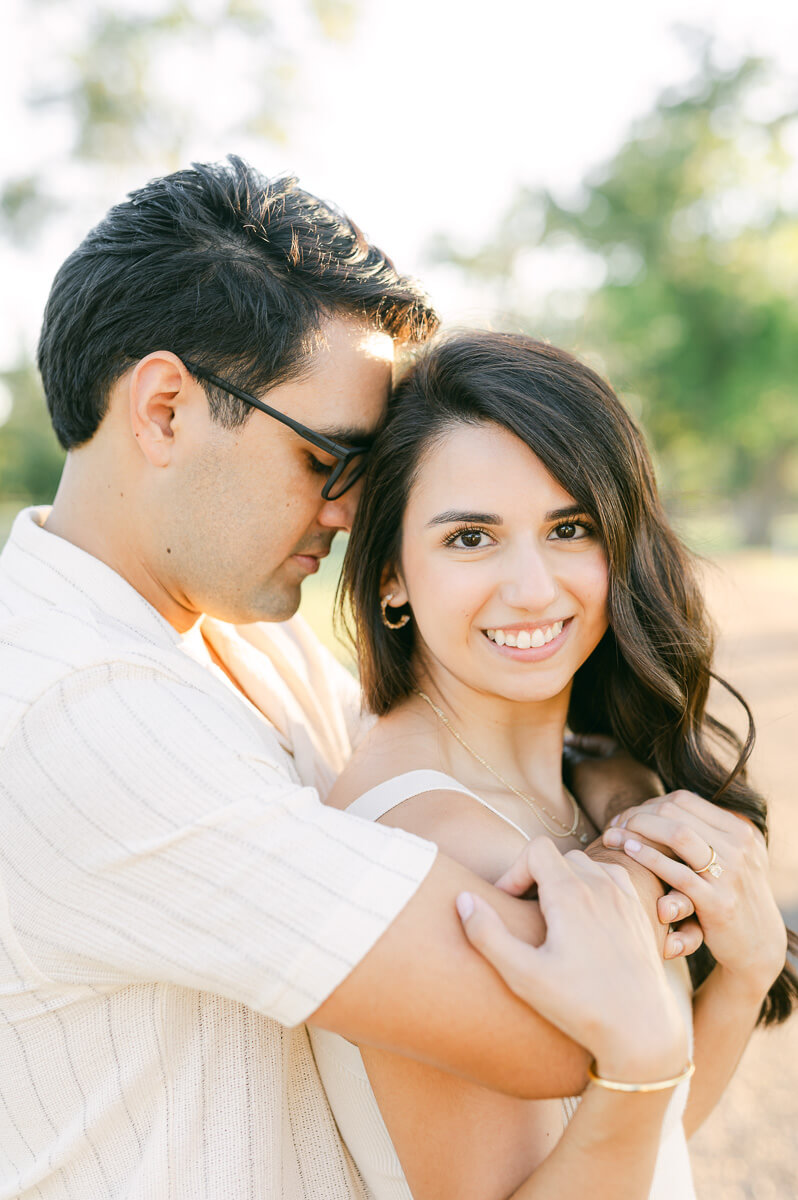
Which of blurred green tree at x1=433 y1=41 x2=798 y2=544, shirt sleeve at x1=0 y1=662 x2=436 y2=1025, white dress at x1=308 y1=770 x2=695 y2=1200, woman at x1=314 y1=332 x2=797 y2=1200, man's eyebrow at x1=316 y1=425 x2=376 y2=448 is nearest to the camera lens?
shirt sleeve at x1=0 y1=662 x2=436 y2=1025

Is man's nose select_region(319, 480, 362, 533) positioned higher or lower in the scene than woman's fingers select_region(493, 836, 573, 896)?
higher

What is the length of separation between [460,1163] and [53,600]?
1348 mm

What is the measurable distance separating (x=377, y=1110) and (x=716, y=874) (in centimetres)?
87

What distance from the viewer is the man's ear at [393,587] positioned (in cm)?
263

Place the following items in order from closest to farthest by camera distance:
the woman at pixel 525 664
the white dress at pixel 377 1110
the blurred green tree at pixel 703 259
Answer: the white dress at pixel 377 1110 < the woman at pixel 525 664 < the blurred green tree at pixel 703 259

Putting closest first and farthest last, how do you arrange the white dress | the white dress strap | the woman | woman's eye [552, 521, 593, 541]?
the white dress < the woman < the white dress strap < woman's eye [552, 521, 593, 541]

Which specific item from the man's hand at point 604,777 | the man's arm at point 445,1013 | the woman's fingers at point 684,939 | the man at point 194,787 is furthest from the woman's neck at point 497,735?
the man's arm at point 445,1013

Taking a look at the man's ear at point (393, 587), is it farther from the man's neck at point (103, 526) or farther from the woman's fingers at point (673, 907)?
the woman's fingers at point (673, 907)

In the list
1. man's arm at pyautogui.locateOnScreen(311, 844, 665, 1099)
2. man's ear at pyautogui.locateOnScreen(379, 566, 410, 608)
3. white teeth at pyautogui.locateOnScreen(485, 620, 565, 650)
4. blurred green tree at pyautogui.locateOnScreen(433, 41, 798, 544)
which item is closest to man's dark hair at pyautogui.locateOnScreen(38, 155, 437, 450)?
man's ear at pyautogui.locateOnScreen(379, 566, 410, 608)

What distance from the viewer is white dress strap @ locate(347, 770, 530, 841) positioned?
219 cm

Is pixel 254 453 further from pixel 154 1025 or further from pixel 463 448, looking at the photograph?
pixel 154 1025

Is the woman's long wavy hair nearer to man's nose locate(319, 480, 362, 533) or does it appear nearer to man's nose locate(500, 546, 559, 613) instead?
man's nose locate(319, 480, 362, 533)

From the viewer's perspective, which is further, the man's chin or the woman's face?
the man's chin

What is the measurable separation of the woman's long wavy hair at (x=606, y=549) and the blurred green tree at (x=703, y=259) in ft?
92.0
